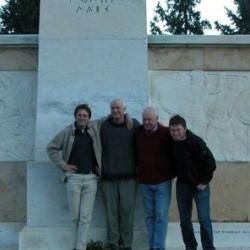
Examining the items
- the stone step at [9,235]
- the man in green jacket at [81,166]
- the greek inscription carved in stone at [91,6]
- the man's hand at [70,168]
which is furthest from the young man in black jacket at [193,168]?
the stone step at [9,235]

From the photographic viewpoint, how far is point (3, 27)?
23.7 m

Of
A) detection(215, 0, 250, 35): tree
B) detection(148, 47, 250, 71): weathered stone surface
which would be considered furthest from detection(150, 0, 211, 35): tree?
detection(148, 47, 250, 71): weathered stone surface

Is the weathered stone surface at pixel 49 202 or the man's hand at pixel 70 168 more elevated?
the man's hand at pixel 70 168

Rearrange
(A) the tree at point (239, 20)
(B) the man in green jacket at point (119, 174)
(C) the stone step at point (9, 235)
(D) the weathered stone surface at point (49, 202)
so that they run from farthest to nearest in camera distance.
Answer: (A) the tree at point (239, 20) < (C) the stone step at point (9, 235) < (D) the weathered stone surface at point (49, 202) < (B) the man in green jacket at point (119, 174)

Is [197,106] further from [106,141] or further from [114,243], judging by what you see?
[114,243]

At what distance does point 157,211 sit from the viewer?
6590mm

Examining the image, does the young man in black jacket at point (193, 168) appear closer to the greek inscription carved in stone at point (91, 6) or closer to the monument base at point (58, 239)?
the monument base at point (58, 239)

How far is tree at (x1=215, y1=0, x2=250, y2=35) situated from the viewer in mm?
29656

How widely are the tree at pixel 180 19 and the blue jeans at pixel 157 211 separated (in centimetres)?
2575

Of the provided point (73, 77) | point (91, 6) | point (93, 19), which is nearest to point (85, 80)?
point (73, 77)

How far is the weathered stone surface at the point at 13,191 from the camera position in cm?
795

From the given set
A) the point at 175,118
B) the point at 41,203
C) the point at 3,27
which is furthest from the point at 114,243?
the point at 3,27

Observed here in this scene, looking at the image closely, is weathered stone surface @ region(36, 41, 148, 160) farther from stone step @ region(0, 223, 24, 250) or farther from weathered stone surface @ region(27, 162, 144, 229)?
stone step @ region(0, 223, 24, 250)

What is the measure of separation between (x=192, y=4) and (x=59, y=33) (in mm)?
26478
